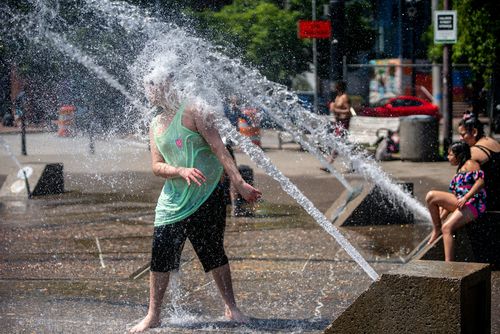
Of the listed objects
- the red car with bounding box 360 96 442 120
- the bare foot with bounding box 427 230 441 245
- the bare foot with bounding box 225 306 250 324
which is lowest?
the red car with bounding box 360 96 442 120

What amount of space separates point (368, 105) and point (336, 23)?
10813mm

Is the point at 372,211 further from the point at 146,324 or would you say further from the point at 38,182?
the point at 38,182

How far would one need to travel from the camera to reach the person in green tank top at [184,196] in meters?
5.94

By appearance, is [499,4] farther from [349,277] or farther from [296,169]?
[349,277]

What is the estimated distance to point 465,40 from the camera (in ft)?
88.5

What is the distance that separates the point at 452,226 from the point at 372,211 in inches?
108

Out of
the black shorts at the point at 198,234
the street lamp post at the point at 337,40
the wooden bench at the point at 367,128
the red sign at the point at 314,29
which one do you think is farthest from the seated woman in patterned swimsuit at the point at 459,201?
the red sign at the point at 314,29

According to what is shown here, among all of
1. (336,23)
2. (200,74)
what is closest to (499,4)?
(336,23)

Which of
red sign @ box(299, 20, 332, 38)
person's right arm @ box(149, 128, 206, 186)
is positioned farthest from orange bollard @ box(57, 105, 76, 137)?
person's right arm @ box(149, 128, 206, 186)

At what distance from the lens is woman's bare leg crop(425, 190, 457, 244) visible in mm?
7840

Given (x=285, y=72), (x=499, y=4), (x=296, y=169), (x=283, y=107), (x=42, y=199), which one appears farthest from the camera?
(x=285, y=72)

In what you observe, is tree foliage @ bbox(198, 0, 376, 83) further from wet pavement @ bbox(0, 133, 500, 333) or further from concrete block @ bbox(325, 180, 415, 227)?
concrete block @ bbox(325, 180, 415, 227)

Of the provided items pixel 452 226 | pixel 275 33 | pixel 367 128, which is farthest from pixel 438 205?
pixel 275 33

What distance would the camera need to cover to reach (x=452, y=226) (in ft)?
25.0
